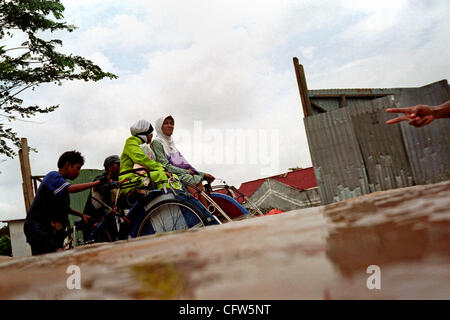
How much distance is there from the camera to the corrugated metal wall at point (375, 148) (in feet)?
17.4

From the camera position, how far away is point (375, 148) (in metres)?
5.70

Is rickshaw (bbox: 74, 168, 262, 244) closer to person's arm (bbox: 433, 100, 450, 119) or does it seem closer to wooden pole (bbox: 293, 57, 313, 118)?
person's arm (bbox: 433, 100, 450, 119)

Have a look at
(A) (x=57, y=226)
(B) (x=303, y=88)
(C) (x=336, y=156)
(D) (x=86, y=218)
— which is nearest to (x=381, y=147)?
(C) (x=336, y=156)

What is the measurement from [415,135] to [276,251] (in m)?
5.67

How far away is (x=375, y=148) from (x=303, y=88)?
5.42 ft

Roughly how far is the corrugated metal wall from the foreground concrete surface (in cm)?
537

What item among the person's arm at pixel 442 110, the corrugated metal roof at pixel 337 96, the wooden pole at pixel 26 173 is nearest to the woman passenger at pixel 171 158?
the person's arm at pixel 442 110

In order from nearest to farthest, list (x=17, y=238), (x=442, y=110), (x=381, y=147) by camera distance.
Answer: (x=442, y=110) < (x=381, y=147) < (x=17, y=238)

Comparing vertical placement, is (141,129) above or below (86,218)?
above

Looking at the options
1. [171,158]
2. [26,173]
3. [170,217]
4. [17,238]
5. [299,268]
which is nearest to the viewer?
[299,268]

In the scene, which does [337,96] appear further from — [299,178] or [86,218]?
[299,178]

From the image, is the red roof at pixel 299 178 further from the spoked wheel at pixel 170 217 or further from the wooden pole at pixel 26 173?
the spoked wheel at pixel 170 217
